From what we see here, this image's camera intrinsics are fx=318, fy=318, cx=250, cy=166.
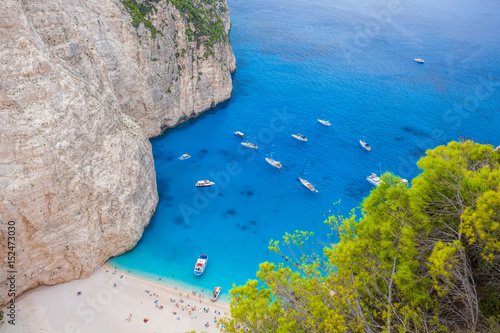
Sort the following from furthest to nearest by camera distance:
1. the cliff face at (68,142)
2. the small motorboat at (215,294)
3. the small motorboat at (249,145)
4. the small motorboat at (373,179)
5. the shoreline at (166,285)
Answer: the small motorboat at (249,145)
the small motorboat at (373,179)
the shoreline at (166,285)
the small motorboat at (215,294)
the cliff face at (68,142)

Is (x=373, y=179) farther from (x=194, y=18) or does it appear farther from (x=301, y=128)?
(x=194, y=18)

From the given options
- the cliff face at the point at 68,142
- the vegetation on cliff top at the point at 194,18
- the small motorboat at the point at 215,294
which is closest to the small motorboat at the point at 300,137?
the vegetation on cliff top at the point at 194,18

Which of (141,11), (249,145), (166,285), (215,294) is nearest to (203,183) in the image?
(249,145)

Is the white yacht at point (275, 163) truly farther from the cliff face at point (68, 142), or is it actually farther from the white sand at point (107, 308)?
the white sand at point (107, 308)

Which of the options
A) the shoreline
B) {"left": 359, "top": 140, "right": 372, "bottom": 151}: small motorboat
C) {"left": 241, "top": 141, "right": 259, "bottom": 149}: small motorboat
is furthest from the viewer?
{"left": 359, "top": 140, "right": 372, "bottom": 151}: small motorboat

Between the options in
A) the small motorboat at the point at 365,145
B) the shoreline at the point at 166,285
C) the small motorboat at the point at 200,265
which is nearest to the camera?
the shoreline at the point at 166,285

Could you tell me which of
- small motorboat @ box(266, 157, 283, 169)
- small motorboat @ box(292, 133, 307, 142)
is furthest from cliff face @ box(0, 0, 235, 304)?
small motorboat @ box(292, 133, 307, 142)

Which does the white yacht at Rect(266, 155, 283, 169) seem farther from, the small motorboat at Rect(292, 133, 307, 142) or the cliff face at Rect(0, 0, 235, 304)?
the cliff face at Rect(0, 0, 235, 304)
